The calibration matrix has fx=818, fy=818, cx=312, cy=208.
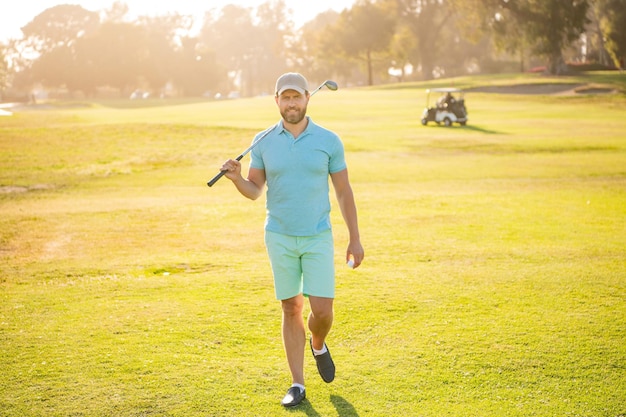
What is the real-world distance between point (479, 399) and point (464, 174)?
1735 cm

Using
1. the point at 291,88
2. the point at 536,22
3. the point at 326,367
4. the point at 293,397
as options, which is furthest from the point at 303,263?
the point at 536,22

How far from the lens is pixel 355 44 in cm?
9781

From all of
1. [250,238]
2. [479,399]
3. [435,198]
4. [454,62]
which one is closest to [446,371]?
[479,399]

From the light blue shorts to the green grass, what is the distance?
834 mm

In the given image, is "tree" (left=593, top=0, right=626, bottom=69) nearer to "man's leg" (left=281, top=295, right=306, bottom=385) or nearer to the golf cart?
the golf cart

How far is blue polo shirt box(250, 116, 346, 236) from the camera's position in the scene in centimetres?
601

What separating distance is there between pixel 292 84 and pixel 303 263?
1322 mm

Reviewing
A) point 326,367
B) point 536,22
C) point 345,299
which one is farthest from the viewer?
point 536,22

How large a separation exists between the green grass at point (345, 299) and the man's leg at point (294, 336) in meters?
0.25

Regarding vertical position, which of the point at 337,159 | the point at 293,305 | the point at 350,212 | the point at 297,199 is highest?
the point at 337,159

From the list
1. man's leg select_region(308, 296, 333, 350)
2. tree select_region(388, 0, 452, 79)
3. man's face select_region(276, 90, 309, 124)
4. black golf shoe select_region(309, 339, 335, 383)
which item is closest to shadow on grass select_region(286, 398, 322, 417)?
black golf shoe select_region(309, 339, 335, 383)

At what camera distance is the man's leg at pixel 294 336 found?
243 inches

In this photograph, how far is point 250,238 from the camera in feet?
44.2

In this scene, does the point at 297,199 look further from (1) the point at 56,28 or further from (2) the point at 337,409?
(1) the point at 56,28
